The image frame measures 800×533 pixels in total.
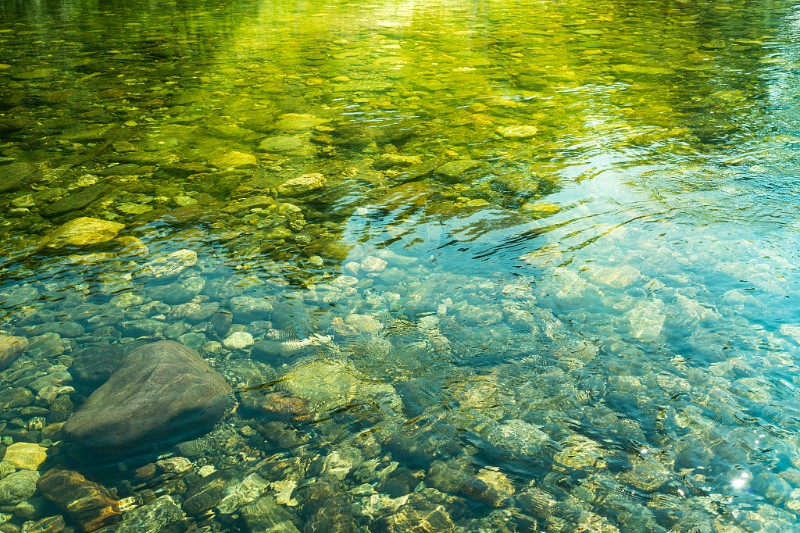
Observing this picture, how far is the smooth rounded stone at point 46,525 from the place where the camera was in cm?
253

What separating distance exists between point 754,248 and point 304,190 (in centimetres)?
354

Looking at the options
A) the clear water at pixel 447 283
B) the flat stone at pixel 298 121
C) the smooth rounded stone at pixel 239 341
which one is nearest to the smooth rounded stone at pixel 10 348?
the clear water at pixel 447 283

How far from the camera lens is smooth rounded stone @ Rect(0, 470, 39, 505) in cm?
267

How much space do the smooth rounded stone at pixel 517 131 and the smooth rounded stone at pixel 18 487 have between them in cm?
540

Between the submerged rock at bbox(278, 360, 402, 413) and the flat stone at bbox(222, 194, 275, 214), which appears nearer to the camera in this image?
the submerged rock at bbox(278, 360, 402, 413)

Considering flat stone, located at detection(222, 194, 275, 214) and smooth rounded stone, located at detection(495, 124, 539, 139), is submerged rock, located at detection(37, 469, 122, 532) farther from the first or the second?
smooth rounded stone, located at detection(495, 124, 539, 139)

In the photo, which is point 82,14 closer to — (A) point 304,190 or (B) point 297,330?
(A) point 304,190

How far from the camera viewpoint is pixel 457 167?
5980 millimetres

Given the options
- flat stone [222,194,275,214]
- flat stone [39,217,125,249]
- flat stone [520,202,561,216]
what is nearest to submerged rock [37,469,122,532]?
flat stone [39,217,125,249]

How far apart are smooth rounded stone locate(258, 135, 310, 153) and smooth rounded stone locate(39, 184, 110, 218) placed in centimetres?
164

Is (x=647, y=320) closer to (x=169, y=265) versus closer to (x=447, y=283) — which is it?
(x=447, y=283)

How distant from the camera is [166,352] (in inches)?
132

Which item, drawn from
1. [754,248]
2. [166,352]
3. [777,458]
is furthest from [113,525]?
[754,248]

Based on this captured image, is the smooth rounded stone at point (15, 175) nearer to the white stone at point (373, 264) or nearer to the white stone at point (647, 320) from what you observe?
the white stone at point (373, 264)
